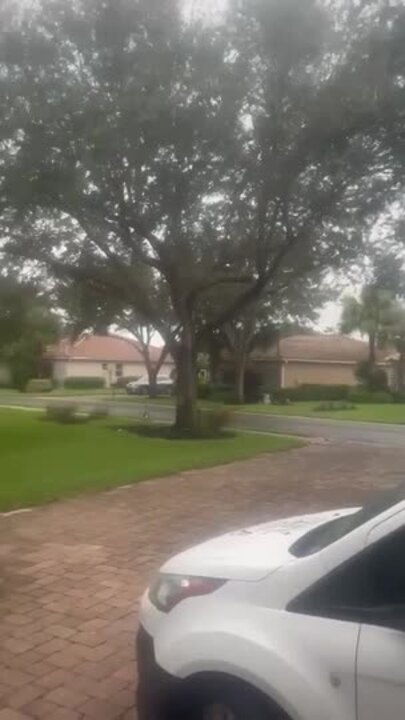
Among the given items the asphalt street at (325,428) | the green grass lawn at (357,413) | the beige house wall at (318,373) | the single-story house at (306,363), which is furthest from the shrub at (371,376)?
the asphalt street at (325,428)

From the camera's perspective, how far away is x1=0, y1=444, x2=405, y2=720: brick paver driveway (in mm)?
3838

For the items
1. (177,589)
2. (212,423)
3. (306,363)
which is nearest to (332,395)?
(306,363)

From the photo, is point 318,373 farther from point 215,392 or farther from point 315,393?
point 215,392

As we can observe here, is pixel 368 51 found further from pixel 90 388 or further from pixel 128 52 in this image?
pixel 90 388

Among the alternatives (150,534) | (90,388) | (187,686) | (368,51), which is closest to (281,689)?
(187,686)

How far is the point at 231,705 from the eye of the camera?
2.64m

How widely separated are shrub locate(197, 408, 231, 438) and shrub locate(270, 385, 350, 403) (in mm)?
21764

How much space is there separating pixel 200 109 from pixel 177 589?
13.6 metres

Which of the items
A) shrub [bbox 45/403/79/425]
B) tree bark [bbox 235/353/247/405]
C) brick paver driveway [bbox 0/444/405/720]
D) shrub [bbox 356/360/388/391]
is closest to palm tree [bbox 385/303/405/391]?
shrub [bbox 356/360/388/391]

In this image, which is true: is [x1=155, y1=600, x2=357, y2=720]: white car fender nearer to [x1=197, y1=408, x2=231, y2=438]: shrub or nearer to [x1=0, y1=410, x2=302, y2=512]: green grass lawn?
[x1=0, y1=410, x2=302, y2=512]: green grass lawn

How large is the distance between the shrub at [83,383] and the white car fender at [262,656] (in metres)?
53.1

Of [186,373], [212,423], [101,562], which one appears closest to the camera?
[101,562]

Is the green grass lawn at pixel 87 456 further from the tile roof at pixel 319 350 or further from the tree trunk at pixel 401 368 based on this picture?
the tree trunk at pixel 401 368

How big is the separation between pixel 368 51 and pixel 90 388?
44.8m
